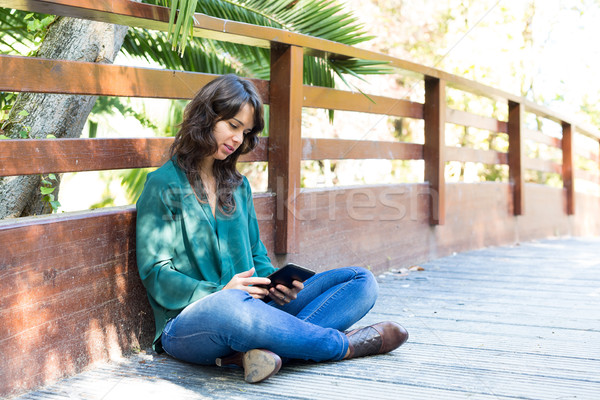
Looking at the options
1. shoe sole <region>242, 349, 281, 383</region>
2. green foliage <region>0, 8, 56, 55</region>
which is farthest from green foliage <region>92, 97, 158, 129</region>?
shoe sole <region>242, 349, 281, 383</region>

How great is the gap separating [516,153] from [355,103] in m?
3.27

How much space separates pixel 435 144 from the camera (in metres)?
5.17

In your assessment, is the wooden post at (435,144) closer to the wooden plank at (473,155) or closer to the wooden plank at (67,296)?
the wooden plank at (473,155)

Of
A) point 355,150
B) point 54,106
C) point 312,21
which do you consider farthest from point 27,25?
point 355,150

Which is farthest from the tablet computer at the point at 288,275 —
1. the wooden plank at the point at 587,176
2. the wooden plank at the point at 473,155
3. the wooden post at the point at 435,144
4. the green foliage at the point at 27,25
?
the wooden plank at the point at 587,176

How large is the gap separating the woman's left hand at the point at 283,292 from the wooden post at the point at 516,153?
4.94 m

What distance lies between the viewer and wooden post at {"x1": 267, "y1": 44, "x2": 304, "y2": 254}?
3473 millimetres

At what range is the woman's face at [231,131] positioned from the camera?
264 cm

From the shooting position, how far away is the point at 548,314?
332 centimetres

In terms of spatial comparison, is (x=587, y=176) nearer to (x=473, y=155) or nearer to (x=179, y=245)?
(x=473, y=155)

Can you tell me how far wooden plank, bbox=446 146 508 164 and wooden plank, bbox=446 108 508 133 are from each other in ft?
0.79

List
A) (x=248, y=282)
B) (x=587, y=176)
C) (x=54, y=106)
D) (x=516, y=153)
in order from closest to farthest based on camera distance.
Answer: (x=248, y=282) → (x=54, y=106) → (x=516, y=153) → (x=587, y=176)

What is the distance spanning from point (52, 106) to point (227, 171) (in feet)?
3.65

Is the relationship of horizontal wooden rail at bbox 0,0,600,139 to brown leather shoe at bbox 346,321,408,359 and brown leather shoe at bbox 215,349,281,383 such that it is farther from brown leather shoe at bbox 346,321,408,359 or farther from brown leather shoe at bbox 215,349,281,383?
brown leather shoe at bbox 346,321,408,359
